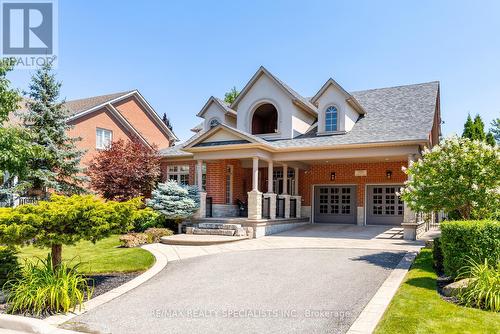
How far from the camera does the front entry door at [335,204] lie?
1975 centimetres

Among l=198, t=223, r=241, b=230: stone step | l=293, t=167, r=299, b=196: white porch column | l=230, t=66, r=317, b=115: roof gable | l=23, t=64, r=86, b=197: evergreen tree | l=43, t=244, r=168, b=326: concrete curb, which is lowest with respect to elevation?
l=43, t=244, r=168, b=326: concrete curb

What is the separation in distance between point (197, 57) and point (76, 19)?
6183 mm

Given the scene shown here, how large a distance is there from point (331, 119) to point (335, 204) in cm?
504

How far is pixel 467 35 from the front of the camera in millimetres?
13086

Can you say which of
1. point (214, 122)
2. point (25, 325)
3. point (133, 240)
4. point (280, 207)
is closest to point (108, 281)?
point (25, 325)

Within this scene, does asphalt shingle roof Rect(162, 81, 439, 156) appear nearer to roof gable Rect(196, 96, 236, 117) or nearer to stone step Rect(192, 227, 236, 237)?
roof gable Rect(196, 96, 236, 117)

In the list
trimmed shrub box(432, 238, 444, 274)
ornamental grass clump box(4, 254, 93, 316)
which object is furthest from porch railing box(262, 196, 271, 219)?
ornamental grass clump box(4, 254, 93, 316)

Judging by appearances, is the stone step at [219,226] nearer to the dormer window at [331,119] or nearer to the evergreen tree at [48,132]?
the dormer window at [331,119]

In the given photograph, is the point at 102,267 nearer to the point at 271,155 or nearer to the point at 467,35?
the point at 271,155

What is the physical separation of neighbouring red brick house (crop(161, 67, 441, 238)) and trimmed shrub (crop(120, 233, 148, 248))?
3.71m

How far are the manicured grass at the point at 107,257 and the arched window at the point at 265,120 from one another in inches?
387

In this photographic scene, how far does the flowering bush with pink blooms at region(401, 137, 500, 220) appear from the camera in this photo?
29.7 feet

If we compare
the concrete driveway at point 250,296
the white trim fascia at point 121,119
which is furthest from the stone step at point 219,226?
the white trim fascia at point 121,119

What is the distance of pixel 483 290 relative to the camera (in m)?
6.07
